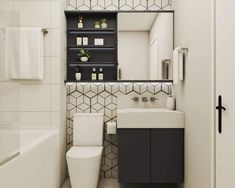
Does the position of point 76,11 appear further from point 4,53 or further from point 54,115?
point 4,53

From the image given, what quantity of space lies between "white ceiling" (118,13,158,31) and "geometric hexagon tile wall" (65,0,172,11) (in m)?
0.11

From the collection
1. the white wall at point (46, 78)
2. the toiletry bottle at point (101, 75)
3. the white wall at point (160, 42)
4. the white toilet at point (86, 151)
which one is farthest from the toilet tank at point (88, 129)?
the white wall at point (160, 42)

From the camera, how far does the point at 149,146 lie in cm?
277

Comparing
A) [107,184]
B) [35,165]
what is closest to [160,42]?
[107,184]

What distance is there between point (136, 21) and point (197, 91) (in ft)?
5.03

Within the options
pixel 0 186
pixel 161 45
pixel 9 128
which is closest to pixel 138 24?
pixel 161 45

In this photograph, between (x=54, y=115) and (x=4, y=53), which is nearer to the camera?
(x=4, y=53)

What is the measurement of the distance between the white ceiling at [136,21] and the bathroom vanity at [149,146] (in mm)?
1198

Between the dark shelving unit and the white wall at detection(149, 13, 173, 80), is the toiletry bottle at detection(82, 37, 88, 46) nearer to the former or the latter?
the dark shelving unit

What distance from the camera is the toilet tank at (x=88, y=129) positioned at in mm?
3207

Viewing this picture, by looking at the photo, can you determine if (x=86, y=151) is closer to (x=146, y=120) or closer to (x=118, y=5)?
(x=146, y=120)

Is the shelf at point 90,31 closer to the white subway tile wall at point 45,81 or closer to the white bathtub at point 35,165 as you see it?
the white subway tile wall at point 45,81

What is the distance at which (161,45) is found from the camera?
3.34 meters

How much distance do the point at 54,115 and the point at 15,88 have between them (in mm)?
1347
